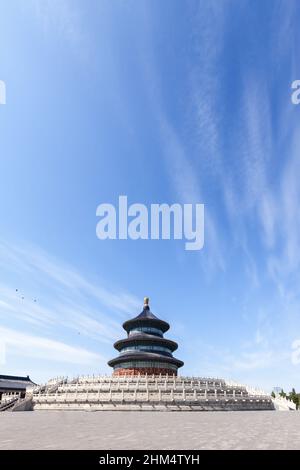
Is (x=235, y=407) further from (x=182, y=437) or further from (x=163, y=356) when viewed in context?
(x=182, y=437)

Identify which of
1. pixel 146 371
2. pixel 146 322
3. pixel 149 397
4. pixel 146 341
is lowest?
pixel 149 397

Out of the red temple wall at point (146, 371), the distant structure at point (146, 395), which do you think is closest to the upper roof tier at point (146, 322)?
the red temple wall at point (146, 371)

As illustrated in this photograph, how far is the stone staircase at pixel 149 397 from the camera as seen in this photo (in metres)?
40.9

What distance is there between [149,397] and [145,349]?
30.7 m

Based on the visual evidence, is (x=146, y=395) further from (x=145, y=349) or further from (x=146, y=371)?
(x=145, y=349)

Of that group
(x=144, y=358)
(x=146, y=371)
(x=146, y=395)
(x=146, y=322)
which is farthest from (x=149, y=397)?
(x=146, y=322)

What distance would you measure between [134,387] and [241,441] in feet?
105

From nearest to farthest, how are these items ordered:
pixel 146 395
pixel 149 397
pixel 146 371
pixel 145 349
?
pixel 149 397, pixel 146 395, pixel 146 371, pixel 145 349

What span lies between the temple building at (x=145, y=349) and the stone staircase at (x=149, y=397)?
1572 centimetres

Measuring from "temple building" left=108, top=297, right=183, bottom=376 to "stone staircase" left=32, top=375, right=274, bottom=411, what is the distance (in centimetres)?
1572

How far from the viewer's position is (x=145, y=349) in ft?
235

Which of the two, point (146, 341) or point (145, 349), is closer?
point (145, 349)
